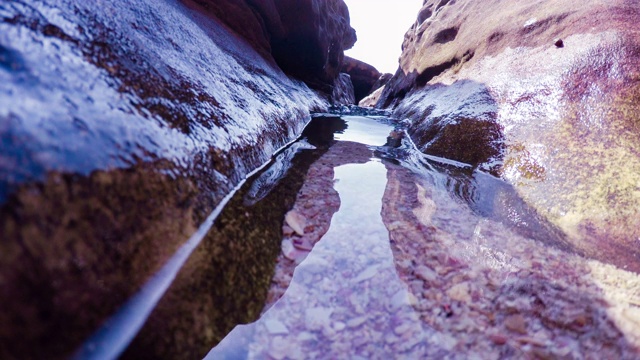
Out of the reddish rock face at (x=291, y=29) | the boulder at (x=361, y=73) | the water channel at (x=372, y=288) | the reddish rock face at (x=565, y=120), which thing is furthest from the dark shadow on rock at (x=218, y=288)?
the boulder at (x=361, y=73)

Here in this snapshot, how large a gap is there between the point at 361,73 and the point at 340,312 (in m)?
31.9

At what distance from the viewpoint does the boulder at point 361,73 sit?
2988 cm

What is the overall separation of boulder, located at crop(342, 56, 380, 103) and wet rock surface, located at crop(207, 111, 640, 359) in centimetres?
2902

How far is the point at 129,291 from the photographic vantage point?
1.09m

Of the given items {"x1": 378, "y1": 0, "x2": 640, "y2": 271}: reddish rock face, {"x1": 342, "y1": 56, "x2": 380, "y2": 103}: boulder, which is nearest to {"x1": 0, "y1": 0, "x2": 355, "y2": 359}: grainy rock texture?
{"x1": 378, "y1": 0, "x2": 640, "y2": 271}: reddish rock face

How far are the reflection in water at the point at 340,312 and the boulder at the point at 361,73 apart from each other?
29.4 metres

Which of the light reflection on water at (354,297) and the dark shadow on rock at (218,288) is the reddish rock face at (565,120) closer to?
the light reflection on water at (354,297)

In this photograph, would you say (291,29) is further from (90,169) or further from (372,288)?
(90,169)

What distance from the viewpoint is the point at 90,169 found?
3.38 feet

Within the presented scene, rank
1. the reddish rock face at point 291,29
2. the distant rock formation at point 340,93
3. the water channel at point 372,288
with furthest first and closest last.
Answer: the distant rock formation at point 340,93, the reddish rock face at point 291,29, the water channel at point 372,288

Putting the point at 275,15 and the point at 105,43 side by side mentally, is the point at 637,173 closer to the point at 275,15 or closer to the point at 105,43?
the point at 105,43

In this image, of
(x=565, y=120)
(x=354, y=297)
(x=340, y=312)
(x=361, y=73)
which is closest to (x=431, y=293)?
(x=354, y=297)

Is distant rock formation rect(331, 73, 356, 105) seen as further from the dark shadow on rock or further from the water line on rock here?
the water line on rock

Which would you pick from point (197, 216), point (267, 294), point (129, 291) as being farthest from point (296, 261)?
point (129, 291)
